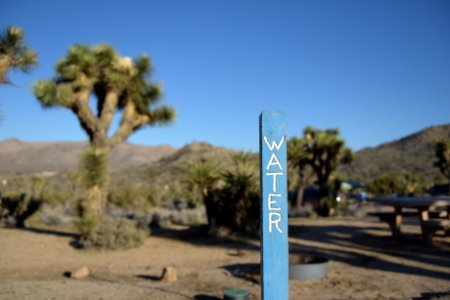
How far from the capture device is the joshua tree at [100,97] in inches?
496

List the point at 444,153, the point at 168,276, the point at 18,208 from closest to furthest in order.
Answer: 1. the point at 168,276
2. the point at 18,208
3. the point at 444,153

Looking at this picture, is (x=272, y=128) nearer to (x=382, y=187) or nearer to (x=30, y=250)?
(x=30, y=250)

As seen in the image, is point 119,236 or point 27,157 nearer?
point 119,236

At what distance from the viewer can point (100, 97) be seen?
14.4 meters

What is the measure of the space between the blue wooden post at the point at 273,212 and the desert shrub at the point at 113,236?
7.77 meters

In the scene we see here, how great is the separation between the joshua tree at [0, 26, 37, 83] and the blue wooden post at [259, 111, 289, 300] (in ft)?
21.8

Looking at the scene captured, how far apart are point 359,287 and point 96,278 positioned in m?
4.33

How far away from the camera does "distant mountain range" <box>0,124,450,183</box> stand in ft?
143

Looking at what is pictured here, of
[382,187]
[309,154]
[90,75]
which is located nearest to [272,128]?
[90,75]

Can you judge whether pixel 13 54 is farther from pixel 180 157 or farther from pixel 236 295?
pixel 180 157

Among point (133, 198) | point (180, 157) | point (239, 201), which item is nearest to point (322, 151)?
point (133, 198)

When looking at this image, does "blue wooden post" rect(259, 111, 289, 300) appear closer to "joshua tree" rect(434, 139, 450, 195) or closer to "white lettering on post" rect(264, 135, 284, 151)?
"white lettering on post" rect(264, 135, 284, 151)

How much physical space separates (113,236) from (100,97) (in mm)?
5120

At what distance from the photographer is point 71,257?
10.4 meters
